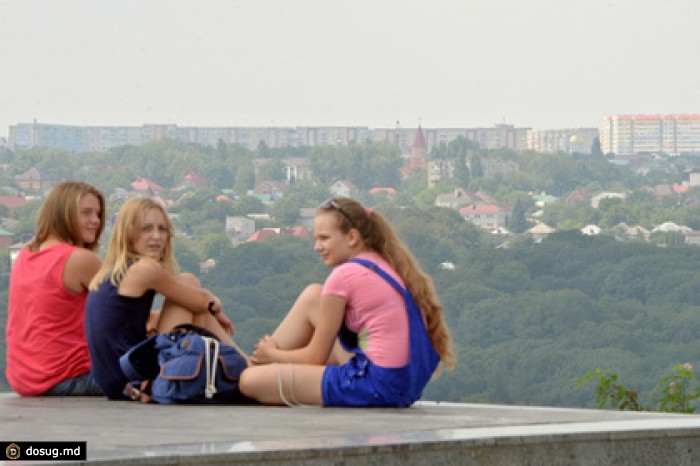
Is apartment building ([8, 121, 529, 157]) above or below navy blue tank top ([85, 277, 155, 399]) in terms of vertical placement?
below

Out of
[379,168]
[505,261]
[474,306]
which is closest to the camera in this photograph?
[474,306]

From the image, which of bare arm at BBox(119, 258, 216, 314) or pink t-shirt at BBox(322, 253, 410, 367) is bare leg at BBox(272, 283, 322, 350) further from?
bare arm at BBox(119, 258, 216, 314)

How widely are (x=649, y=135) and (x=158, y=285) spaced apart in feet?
309

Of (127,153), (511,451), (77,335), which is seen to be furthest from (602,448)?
(127,153)

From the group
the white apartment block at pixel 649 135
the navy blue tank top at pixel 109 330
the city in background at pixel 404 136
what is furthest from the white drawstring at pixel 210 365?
the white apartment block at pixel 649 135

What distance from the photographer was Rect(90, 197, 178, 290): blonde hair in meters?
4.24

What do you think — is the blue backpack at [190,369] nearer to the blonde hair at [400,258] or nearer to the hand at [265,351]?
the hand at [265,351]

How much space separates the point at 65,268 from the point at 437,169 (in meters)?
82.4

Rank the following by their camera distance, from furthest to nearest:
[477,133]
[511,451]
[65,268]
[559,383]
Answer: [477,133], [559,383], [65,268], [511,451]

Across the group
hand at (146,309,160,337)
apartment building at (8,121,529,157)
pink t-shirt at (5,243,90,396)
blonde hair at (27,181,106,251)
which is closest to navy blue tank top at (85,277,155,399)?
hand at (146,309,160,337)

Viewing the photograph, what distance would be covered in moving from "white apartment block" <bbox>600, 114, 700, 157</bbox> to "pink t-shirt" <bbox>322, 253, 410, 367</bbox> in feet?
297

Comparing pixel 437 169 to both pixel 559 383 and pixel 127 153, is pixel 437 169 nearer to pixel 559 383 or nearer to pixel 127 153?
pixel 127 153

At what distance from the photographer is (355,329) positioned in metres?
4.02

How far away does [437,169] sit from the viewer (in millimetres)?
86500
